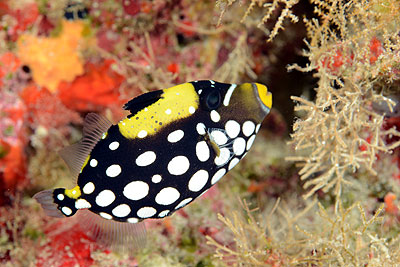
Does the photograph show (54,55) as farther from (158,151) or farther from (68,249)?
(158,151)

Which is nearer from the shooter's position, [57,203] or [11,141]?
[57,203]

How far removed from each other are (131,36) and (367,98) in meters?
2.39

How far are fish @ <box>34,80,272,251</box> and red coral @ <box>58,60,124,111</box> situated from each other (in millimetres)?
1851

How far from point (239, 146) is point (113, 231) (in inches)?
38.5

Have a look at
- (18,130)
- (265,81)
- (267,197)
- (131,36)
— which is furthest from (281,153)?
(18,130)

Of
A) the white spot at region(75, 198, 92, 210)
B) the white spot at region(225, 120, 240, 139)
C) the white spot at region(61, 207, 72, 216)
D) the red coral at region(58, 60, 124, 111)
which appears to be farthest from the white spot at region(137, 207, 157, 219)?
the red coral at region(58, 60, 124, 111)

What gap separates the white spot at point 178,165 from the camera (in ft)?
6.19

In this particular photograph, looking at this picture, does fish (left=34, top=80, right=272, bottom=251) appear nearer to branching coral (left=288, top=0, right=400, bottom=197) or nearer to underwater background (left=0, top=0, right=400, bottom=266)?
branching coral (left=288, top=0, right=400, bottom=197)

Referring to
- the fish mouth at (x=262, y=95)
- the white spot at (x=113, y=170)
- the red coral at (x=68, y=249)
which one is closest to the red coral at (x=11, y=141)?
the red coral at (x=68, y=249)

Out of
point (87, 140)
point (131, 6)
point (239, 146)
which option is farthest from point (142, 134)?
point (131, 6)

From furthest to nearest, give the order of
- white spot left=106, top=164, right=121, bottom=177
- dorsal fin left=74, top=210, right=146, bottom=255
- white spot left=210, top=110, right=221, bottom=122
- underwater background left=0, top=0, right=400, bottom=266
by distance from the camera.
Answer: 1. underwater background left=0, top=0, right=400, bottom=266
2. dorsal fin left=74, top=210, right=146, bottom=255
3. white spot left=210, top=110, right=221, bottom=122
4. white spot left=106, top=164, right=121, bottom=177

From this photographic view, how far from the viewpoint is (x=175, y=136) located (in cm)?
190

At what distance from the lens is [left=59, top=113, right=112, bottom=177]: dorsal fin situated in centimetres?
195

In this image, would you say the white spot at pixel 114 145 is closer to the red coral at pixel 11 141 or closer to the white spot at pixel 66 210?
the white spot at pixel 66 210
